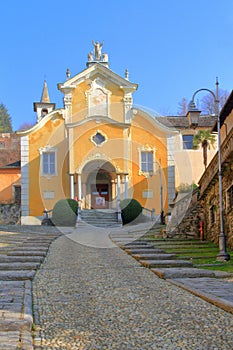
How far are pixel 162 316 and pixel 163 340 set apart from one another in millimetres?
1146

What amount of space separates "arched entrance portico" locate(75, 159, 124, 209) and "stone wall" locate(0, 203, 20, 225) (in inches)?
269

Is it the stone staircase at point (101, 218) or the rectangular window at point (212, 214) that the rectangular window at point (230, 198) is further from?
the stone staircase at point (101, 218)

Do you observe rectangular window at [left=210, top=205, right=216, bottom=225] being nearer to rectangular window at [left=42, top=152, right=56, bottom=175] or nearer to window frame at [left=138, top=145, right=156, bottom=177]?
window frame at [left=138, top=145, right=156, bottom=177]

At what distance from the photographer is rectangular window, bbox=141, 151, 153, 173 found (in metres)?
34.1

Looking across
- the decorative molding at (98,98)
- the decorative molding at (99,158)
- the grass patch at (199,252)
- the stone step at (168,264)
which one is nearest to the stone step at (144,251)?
the grass patch at (199,252)

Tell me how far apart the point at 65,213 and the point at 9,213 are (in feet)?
33.6

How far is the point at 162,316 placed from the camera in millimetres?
6027

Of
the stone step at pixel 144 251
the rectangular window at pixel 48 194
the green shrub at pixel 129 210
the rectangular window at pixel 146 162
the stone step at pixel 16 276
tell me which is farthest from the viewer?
the rectangular window at pixel 146 162

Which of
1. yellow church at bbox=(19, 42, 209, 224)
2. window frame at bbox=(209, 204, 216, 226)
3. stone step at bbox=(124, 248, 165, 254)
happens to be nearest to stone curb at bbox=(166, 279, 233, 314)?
stone step at bbox=(124, 248, 165, 254)

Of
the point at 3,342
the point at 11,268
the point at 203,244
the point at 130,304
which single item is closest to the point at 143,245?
the point at 203,244

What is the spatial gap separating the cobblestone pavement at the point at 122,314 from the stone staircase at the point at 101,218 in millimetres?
17149

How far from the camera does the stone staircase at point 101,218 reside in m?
27.9

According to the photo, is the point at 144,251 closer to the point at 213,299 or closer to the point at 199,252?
the point at 199,252

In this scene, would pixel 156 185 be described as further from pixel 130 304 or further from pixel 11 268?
pixel 130 304
